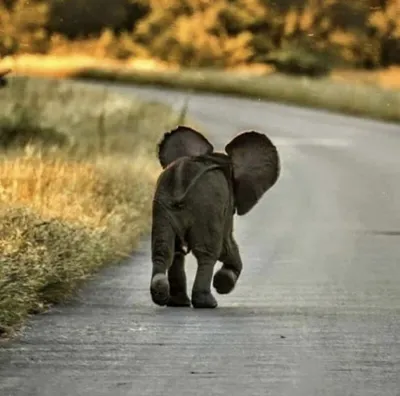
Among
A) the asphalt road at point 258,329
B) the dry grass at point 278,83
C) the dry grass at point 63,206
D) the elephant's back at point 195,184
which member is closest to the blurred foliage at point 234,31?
the dry grass at point 278,83

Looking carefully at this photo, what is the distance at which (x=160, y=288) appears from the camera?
9.95 metres

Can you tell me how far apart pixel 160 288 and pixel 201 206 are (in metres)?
0.67

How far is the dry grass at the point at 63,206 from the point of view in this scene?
10.4 m

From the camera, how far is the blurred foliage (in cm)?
4182

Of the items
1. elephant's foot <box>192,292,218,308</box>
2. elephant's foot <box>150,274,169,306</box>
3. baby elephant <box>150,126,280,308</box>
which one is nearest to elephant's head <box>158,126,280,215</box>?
baby elephant <box>150,126,280,308</box>

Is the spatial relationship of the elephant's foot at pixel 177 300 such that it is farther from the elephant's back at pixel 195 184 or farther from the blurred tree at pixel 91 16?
the blurred tree at pixel 91 16

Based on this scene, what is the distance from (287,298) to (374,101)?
32.1m

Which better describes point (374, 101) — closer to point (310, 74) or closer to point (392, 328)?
point (310, 74)

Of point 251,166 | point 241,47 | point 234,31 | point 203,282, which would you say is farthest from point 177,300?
point 241,47

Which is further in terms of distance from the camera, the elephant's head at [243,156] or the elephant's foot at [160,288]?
the elephant's head at [243,156]

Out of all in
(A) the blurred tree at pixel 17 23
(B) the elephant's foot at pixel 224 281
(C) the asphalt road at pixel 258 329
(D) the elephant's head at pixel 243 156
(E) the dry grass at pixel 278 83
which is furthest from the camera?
(E) the dry grass at pixel 278 83

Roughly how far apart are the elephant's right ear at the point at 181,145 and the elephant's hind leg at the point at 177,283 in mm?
741

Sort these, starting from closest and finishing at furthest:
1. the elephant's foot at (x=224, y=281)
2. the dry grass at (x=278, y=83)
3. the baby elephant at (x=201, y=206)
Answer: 1. the baby elephant at (x=201, y=206)
2. the elephant's foot at (x=224, y=281)
3. the dry grass at (x=278, y=83)

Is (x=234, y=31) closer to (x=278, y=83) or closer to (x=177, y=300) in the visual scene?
(x=278, y=83)
